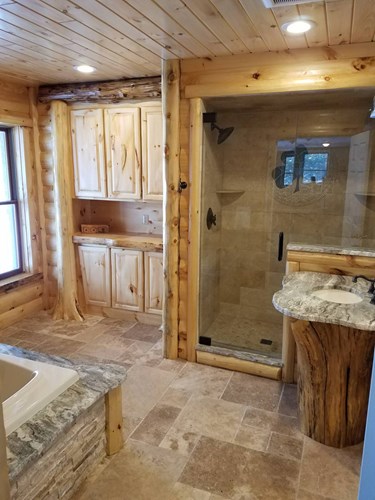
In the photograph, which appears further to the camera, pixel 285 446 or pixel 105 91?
pixel 105 91

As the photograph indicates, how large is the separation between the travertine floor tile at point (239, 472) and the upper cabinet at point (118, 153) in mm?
2274


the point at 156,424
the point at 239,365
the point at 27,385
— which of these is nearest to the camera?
the point at 27,385

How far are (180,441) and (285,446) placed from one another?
24.7 inches

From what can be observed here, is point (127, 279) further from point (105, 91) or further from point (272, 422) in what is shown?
point (272, 422)

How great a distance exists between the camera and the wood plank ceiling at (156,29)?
1.89 meters

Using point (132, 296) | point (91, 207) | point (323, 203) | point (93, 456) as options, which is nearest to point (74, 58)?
point (91, 207)

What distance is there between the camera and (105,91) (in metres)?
3.59

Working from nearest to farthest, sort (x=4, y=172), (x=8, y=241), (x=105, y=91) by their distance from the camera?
(x=105, y=91) → (x=4, y=172) → (x=8, y=241)

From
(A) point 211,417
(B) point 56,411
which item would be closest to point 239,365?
(A) point 211,417

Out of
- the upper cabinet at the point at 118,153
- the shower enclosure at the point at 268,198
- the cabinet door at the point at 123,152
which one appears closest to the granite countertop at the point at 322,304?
the shower enclosure at the point at 268,198

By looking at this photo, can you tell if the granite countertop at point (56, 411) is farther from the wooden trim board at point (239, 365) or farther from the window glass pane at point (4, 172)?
the window glass pane at point (4, 172)

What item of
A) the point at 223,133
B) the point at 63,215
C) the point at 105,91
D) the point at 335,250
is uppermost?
the point at 105,91

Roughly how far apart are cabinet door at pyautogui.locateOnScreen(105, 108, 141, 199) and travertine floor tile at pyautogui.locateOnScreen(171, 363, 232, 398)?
176cm

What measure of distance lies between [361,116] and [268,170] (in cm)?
95
